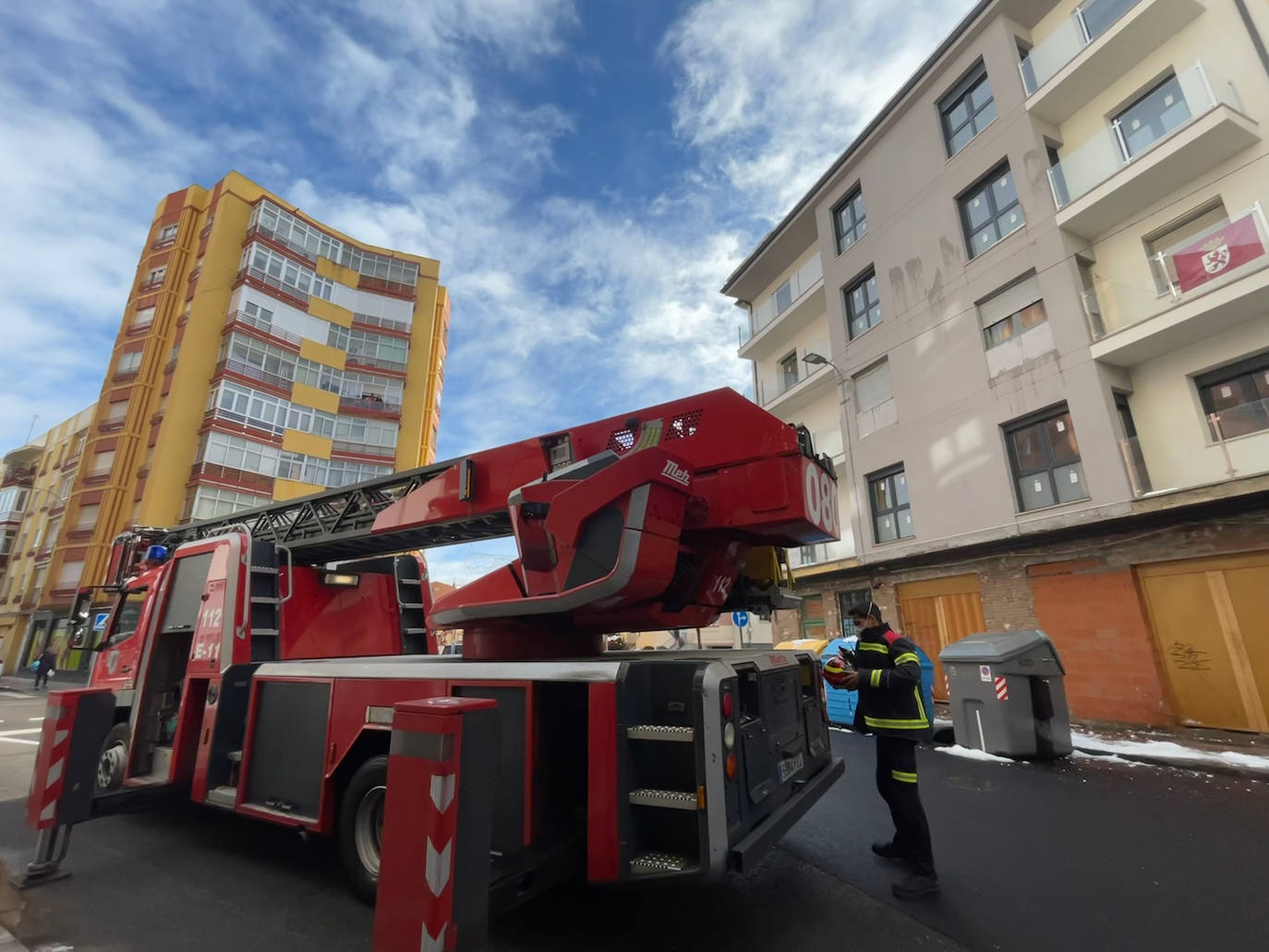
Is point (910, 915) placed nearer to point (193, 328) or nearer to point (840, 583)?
point (840, 583)

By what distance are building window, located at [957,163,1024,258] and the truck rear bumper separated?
541 inches

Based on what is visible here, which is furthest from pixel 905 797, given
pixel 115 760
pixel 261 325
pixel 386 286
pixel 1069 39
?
pixel 386 286

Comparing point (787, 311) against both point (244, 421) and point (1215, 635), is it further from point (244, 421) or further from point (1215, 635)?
point (244, 421)

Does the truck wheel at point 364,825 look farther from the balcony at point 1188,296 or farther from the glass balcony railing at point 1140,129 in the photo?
the glass balcony railing at point 1140,129

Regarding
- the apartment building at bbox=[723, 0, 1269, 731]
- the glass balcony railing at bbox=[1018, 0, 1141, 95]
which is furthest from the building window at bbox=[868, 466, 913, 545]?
the glass balcony railing at bbox=[1018, 0, 1141, 95]

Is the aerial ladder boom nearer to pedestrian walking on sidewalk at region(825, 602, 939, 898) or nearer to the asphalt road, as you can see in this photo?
pedestrian walking on sidewalk at region(825, 602, 939, 898)

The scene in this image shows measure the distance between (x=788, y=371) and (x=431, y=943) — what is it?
2126 cm

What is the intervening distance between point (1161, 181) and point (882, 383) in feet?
22.2

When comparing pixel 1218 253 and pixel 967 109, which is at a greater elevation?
pixel 967 109

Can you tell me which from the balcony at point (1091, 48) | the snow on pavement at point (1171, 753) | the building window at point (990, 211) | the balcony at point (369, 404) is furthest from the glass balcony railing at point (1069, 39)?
the balcony at point (369, 404)

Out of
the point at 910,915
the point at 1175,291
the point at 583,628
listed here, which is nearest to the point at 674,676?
the point at 583,628

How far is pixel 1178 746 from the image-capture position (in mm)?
8492

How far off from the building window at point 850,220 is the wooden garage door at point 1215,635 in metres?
12.1

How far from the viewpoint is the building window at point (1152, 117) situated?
11211mm
